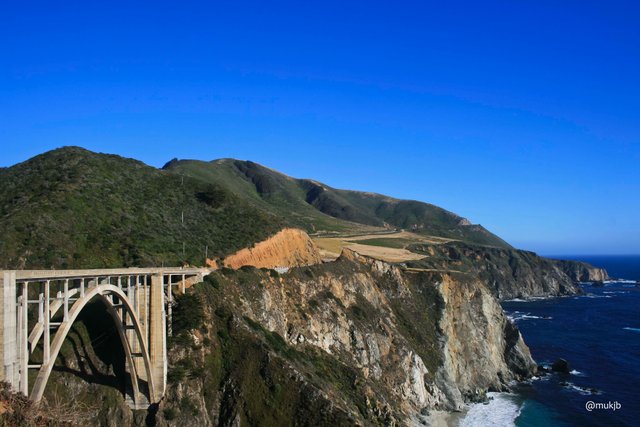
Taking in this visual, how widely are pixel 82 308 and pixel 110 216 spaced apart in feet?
72.9

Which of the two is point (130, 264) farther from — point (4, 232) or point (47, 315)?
point (47, 315)

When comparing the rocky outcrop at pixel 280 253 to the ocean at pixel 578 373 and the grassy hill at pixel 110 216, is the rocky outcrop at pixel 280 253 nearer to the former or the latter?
the grassy hill at pixel 110 216

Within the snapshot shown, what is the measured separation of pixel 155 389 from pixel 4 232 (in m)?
17.2

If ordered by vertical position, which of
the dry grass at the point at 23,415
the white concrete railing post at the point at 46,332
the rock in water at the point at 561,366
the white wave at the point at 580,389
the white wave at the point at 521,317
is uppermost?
the white concrete railing post at the point at 46,332

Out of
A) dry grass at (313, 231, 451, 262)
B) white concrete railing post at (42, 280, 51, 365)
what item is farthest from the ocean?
white concrete railing post at (42, 280, 51, 365)

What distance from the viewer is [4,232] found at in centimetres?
4000

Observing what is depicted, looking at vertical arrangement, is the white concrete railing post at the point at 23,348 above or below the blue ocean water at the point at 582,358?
above

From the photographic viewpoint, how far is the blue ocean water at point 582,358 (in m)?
59.1

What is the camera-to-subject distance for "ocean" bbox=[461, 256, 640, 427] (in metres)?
58.3

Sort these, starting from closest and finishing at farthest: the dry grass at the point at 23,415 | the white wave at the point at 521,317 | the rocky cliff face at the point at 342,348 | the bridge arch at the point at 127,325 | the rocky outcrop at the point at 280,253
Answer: the dry grass at the point at 23,415 < the bridge arch at the point at 127,325 < the rocky cliff face at the point at 342,348 < the rocky outcrop at the point at 280,253 < the white wave at the point at 521,317

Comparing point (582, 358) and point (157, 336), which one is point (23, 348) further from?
point (582, 358)

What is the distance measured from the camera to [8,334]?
17828 millimetres

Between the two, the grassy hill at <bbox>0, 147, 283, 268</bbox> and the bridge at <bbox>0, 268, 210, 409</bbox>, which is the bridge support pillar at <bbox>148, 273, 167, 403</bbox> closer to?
the bridge at <bbox>0, 268, 210, 409</bbox>

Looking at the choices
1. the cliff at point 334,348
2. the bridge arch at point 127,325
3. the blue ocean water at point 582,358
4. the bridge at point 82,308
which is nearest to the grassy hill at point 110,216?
the bridge at point 82,308
